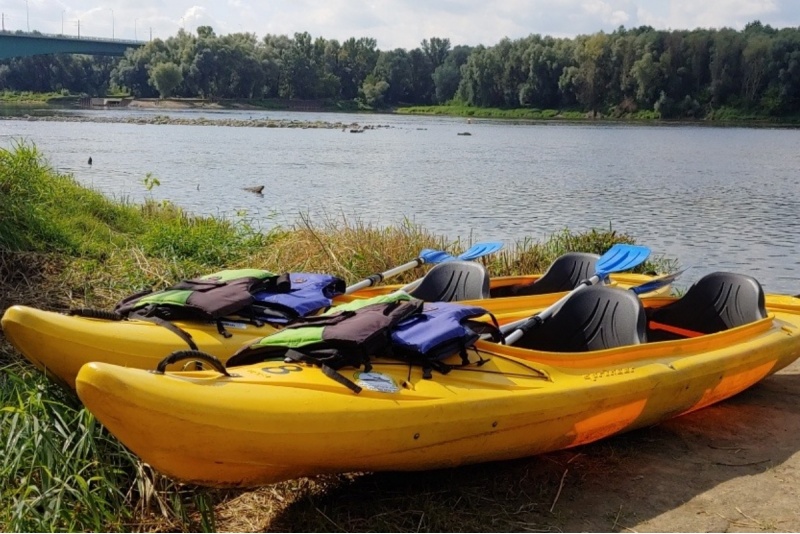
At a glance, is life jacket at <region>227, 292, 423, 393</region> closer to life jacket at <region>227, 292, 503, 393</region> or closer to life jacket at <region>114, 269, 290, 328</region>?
life jacket at <region>227, 292, 503, 393</region>

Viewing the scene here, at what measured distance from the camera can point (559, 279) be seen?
6395 mm

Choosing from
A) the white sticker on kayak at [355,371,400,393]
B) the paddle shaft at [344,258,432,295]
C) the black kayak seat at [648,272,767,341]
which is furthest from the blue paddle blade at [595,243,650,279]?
the white sticker on kayak at [355,371,400,393]

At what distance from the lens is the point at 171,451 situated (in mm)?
3010

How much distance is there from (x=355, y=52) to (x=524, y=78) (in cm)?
2777

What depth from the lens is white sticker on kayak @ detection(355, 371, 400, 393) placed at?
343 cm

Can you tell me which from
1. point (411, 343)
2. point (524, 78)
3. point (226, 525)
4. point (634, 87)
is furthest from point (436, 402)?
point (524, 78)

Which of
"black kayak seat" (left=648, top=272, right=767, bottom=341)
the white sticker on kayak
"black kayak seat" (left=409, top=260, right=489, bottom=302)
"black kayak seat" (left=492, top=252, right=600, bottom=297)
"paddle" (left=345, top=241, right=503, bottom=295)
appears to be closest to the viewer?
the white sticker on kayak

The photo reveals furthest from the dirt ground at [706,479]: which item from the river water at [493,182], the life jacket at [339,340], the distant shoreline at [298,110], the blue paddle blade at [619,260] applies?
the distant shoreline at [298,110]

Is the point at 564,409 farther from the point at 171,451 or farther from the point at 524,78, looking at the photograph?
the point at 524,78

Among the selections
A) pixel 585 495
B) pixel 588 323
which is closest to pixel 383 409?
pixel 585 495

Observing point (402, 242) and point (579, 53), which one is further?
point (579, 53)

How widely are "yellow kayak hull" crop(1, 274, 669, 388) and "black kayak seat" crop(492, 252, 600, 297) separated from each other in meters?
2.40

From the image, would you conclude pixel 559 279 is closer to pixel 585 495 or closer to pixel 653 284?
pixel 653 284

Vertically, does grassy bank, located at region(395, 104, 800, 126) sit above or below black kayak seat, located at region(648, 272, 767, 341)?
above
